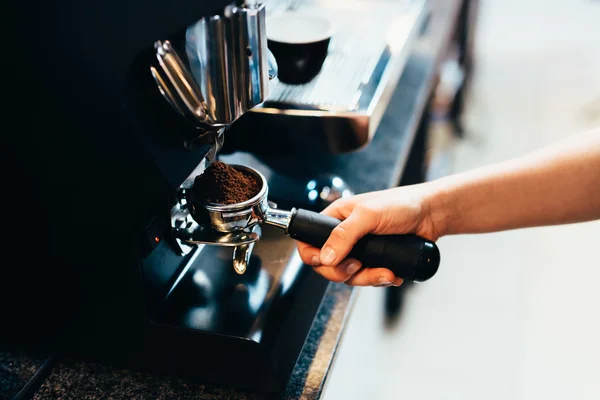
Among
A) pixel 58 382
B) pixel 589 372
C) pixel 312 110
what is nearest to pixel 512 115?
pixel 589 372

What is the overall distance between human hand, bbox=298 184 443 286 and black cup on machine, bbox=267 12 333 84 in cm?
23

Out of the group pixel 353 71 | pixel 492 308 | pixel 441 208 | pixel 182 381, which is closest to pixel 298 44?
pixel 353 71

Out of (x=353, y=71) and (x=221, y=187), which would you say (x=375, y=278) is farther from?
(x=353, y=71)

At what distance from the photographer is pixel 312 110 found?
806 mm

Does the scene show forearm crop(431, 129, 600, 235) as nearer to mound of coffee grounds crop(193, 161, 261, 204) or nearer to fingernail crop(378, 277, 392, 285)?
fingernail crop(378, 277, 392, 285)

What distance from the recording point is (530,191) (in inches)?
29.7

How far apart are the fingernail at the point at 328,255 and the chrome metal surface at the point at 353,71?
0.24 meters

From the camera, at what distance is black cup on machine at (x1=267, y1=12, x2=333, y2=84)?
0.84 meters

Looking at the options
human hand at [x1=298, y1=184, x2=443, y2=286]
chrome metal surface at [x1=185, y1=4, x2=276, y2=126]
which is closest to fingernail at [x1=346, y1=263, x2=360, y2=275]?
human hand at [x1=298, y1=184, x2=443, y2=286]

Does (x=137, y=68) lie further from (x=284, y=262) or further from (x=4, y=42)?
(x=284, y=262)

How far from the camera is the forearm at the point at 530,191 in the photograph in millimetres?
741

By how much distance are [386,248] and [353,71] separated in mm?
372

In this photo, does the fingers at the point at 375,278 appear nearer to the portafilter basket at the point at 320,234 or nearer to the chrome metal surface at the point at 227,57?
the portafilter basket at the point at 320,234

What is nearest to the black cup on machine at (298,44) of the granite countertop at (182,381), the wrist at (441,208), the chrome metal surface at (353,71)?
the chrome metal surface at (353,71)
